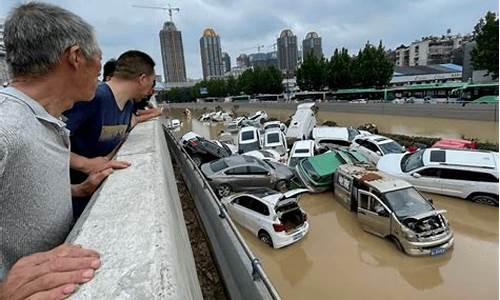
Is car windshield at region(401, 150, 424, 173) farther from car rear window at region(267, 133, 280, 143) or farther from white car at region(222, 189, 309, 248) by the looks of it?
car rear window at region(267, 133, 280, 143)

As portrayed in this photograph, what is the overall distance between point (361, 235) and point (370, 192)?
1.04m

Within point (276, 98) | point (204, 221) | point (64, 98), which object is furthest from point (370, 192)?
point (276, 98)

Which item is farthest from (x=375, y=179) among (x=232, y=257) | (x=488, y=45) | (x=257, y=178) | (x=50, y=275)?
(x=488, y=45)

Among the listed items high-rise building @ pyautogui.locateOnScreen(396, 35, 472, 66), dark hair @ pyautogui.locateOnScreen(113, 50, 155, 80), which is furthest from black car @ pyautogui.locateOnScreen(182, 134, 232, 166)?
high-rise building @ pyautogui.locateOnScreen(396, 35, 472, 66)

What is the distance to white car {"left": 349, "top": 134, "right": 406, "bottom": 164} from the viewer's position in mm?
11906

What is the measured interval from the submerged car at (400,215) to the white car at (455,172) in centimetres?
219

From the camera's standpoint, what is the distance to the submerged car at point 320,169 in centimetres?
977

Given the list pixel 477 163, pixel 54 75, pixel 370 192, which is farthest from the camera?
pixel 477 163

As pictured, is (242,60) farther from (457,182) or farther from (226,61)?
(457,182)

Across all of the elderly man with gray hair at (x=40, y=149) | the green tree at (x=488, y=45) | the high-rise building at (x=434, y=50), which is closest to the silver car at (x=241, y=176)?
the elderly man with gray hair at (x=40, y=149)

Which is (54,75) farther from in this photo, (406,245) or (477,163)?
(477,163)

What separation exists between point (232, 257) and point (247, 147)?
1196 centimetres

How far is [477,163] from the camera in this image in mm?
8438

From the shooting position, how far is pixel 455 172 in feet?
28.5
